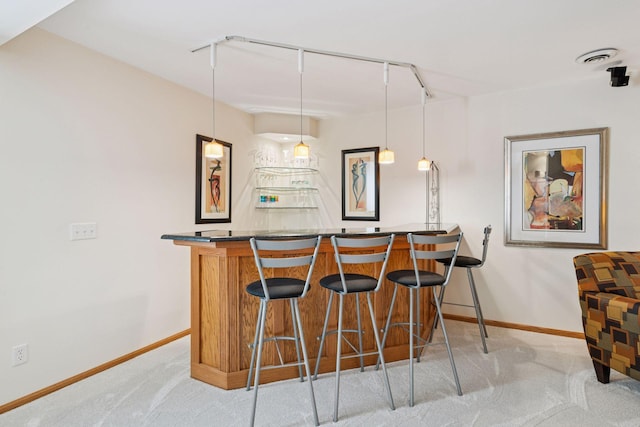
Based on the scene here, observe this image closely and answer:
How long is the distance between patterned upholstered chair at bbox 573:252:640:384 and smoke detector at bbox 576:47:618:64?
1.55 meters

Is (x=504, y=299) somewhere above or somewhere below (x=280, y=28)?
below

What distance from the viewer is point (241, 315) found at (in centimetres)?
251

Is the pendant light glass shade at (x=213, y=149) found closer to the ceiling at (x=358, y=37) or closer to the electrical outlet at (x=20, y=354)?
the ceiling at (x=358, y=37)

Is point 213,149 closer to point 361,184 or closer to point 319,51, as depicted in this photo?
point 319,51

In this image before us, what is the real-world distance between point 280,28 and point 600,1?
1.95 m

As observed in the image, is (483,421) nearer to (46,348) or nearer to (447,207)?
(447,207)

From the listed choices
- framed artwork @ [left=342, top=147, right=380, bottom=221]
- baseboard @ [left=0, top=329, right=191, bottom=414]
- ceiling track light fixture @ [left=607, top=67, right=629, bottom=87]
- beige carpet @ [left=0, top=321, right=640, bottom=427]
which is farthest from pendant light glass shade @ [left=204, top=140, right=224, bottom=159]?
ceiling track light fixture @ [left=607, top=67, right=629, bottom=87]

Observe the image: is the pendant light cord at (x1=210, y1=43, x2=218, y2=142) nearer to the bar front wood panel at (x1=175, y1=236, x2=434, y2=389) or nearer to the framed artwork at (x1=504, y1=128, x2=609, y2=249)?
the bar front wood panel at (x1=175, y1=236, x2=434, y2=389)

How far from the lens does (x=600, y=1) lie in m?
2.10

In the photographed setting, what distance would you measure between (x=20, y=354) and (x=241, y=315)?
4.66 ft

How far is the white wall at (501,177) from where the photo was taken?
10.6ft

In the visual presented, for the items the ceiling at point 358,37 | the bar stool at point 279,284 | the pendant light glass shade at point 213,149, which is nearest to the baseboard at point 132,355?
the bar stool at point 279,284

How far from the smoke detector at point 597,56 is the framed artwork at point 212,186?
348cm

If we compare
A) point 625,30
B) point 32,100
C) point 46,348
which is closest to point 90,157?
point 32,100
